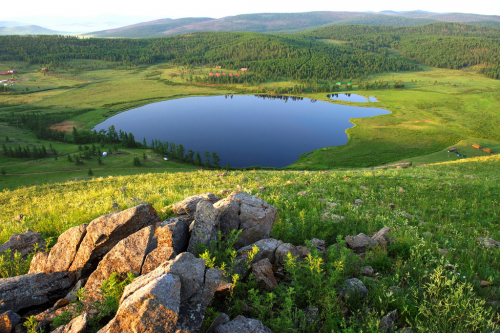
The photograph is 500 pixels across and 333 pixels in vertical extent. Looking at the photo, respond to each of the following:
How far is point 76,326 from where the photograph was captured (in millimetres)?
4855

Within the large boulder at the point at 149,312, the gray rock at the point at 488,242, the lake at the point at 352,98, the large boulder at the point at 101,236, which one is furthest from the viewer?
the lake at the point at 352,98

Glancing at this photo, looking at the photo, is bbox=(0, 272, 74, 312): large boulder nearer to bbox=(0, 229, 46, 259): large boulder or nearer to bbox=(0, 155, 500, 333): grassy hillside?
bbox=(0, 155, 500, 333): grassy hillside

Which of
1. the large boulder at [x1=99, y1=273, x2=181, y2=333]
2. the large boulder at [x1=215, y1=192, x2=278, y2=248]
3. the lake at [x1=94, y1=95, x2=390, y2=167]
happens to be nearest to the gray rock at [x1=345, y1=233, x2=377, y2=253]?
the large boulder at [x1=215, y1=192, x2=278, y2=248]

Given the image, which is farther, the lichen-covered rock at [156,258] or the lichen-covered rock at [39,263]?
the lichen-covered rock at [39,263]

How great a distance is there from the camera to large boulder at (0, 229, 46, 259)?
7.95m

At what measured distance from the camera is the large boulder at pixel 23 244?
7.95 m

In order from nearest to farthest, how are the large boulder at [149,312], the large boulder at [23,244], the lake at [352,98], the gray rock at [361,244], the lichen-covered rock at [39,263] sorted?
the large boulder at [149,312] < the lichen-covered rock at [39,263] < the large boulder at [23,244] < the gray rock at [361,244] < the lake at [352,98]

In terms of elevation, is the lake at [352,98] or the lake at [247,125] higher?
the lake at [352,98]

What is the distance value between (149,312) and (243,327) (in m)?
1.83

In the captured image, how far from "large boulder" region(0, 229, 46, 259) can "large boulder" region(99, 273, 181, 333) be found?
575 cm

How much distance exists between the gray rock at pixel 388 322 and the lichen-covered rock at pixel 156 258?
4966 mm

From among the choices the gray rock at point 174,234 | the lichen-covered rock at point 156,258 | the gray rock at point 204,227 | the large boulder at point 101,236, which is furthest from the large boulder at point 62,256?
the gray rock at point 204,227

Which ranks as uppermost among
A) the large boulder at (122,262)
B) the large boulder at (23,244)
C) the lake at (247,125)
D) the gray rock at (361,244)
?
the large boulder at (122,262)

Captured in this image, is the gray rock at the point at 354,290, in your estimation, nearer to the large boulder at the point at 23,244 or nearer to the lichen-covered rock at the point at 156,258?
the lichen-covered rock at the point at 156,258
